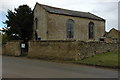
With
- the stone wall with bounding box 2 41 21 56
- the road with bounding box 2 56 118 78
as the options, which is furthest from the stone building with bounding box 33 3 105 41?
the road with bounding box 2 56 118 78

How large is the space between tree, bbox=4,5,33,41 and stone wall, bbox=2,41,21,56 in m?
5.93

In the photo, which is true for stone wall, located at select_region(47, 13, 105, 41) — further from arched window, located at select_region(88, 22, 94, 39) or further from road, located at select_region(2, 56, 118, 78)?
road, located at select_region(2, 56, 118, 78)

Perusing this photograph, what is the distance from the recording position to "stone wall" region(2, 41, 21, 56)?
28406 millimetres

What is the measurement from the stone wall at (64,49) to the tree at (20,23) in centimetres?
1110

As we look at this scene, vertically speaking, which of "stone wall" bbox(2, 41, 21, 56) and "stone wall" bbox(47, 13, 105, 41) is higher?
"stone wall" bbox(47, 13, 105, 41)

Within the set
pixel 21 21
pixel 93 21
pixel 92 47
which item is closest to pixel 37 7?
pixel 21 21

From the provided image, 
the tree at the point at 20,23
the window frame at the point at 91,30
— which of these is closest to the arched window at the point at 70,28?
the window frame at the point at 91,30

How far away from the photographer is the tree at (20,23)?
1438 inches

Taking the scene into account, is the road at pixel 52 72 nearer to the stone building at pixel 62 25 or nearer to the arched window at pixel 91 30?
the stone building at pixel 62 25

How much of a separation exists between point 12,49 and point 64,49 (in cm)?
1040

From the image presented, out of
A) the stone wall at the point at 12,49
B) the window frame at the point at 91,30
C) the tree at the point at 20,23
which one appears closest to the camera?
the stone wall at the point at 12,49

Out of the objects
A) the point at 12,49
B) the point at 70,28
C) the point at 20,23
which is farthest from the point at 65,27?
the point at 12,49

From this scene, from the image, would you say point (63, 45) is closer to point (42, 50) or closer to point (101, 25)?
point (42, 50)

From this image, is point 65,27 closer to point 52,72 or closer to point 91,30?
point 91,30
